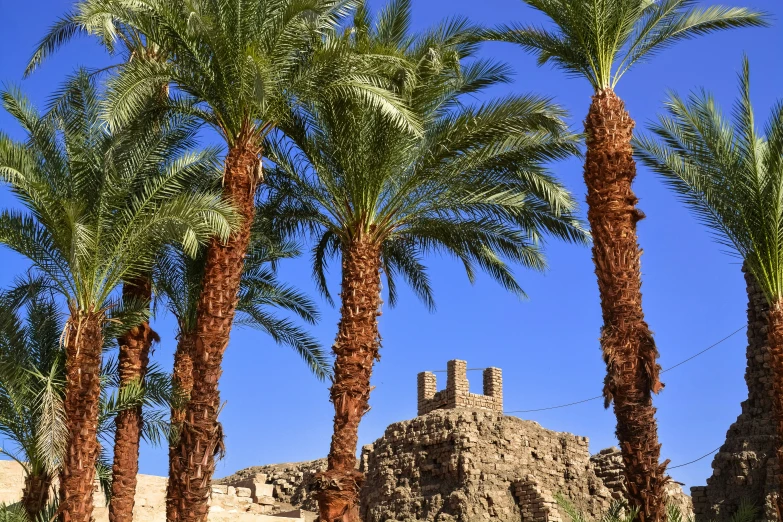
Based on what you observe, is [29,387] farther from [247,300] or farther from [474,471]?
[474,471]

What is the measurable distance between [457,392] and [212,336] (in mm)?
11602

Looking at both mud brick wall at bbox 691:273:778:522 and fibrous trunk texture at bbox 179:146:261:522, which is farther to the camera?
mud brick wall at bbox 691:273:778:522

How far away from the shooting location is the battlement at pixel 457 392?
23.2m

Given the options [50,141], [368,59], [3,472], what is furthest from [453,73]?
[3,472]

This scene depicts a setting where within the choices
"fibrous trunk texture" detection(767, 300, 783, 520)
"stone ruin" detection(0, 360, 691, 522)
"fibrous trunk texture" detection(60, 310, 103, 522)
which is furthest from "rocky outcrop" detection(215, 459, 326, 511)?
"fibrous trunk texture" detection(767, 300, 783, 520)

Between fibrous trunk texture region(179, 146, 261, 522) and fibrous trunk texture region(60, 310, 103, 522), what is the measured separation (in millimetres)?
1219

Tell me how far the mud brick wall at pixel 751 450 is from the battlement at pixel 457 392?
608 cm

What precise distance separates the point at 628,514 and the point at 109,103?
7.76 metres

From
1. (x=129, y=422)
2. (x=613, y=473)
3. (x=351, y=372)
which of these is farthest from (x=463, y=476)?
(x=129, y=422)

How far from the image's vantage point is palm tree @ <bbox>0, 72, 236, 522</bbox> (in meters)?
12.2

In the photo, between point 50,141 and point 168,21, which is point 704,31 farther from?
point 50,141

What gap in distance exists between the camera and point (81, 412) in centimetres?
1228

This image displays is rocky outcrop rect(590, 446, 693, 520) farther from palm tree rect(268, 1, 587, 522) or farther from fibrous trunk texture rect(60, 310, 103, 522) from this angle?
fibrous trunk texture rect(60, 310, 103, 522)

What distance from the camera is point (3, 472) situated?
20.4 m
